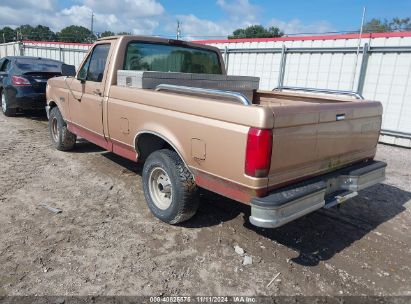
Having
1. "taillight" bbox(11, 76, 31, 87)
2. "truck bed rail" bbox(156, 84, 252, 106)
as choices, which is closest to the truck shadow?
"truck bed rail" bbox(156, 84, 252, 106)

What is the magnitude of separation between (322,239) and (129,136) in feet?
8.23

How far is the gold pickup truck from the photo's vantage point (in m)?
3.02

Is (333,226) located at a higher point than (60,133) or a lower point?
lower

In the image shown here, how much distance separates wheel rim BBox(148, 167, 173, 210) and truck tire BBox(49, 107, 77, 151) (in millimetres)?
3112

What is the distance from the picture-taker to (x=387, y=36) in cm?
892

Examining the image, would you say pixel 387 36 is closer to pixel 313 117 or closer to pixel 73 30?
pixel 313 117

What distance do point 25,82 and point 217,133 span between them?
8.06 metres

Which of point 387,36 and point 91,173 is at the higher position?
point 387,36

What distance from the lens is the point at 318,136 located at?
3.36 meters

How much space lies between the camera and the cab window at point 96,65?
5.13m

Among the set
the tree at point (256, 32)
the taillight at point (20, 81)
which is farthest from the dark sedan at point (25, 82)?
the tree at point (256, 32)

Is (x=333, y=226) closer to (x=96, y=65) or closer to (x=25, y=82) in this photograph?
(x=96, y=65)

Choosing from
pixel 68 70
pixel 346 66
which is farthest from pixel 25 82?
pixel 346 66

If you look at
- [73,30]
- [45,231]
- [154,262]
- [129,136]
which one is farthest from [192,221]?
[73,30]
